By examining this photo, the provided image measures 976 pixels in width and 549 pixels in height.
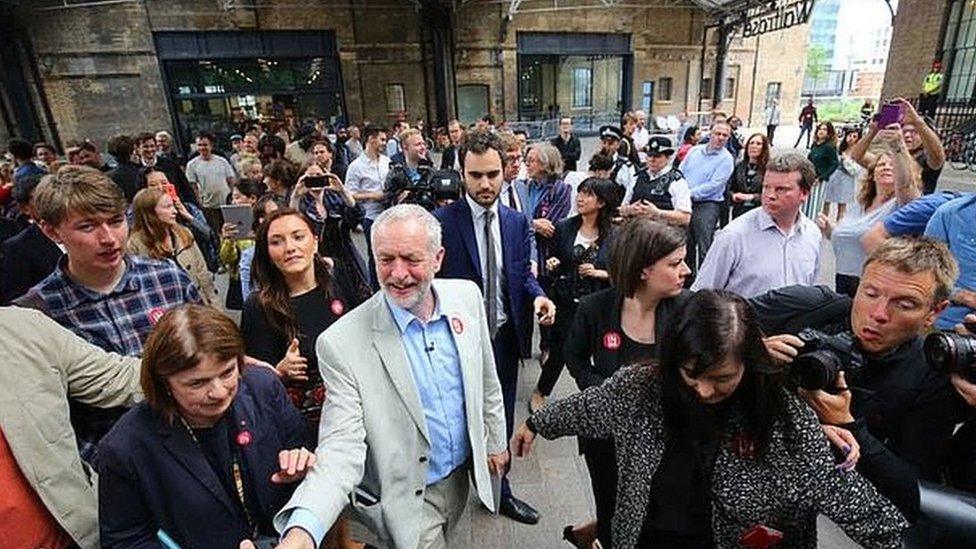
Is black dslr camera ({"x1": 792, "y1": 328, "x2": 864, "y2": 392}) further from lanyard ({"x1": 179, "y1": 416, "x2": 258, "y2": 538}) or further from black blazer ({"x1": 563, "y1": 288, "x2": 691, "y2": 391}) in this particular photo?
lanyard ({"x1": 179, "y1": 416, "x2": 258, "y2": 538})

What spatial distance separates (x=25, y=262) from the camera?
2.57 meters

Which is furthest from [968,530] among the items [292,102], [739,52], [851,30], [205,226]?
[851,30]

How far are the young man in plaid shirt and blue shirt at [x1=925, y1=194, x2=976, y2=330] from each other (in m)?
3.63

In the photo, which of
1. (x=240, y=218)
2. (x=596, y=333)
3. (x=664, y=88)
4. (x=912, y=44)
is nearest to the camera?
(x=596, y=333)

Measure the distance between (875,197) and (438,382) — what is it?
3.63 metres

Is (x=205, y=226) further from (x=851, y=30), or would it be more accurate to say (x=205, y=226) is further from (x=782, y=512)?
(x=851, y=30)

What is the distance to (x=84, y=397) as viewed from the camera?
162 cm

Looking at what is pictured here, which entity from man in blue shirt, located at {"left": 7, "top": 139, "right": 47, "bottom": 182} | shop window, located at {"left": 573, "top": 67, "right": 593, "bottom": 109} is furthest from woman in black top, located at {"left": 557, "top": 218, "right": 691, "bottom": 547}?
shop window, located at {"left": 573, "top": 67, "right": 593, "bottom": 109}

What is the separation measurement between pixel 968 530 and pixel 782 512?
0.55 m

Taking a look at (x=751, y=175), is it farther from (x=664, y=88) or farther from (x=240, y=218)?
(x=664, y=88)

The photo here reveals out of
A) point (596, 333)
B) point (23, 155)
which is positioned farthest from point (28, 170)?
point (596, 333)

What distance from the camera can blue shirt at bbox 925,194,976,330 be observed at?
2.31 meters

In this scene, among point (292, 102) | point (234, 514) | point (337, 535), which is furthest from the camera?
point (292, 102)

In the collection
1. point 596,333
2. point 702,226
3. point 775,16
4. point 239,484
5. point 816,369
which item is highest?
point 775,16
